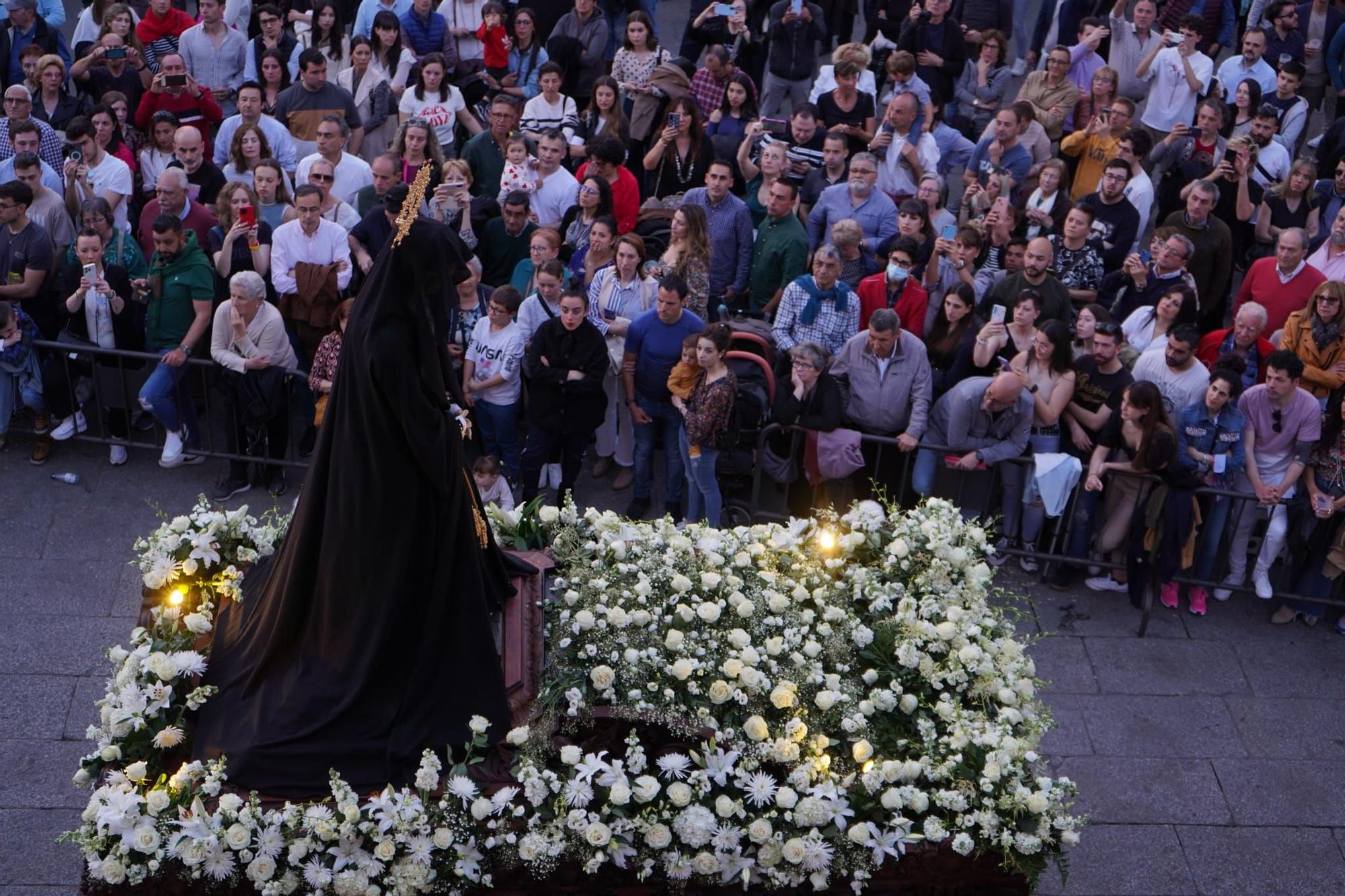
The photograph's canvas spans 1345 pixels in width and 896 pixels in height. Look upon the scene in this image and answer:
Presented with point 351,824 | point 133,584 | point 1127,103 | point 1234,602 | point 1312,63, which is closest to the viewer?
point 351,824

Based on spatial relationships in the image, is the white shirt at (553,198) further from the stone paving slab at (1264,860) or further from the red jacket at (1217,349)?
the stone paving slab at (1264,860)

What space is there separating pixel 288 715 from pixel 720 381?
4.20 metres

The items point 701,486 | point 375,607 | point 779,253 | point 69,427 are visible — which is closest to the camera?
point 375,607

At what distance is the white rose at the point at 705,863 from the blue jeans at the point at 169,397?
19.4 ft

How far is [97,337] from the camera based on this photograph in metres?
10.5

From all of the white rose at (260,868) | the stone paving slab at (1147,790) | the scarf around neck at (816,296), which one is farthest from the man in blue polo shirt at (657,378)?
the white rose at (260,868)

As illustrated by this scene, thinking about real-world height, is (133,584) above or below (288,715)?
below

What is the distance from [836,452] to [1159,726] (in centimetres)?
256

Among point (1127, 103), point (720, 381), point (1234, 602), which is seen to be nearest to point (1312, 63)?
point (1127, 103)

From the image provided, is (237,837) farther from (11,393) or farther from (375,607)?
(11,393)

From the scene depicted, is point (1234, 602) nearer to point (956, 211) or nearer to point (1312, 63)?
point (956, 211)

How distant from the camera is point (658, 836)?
19.2ft

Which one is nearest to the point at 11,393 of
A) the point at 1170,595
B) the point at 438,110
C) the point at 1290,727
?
the point at 438,110

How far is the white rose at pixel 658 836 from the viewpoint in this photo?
19.2 feet
